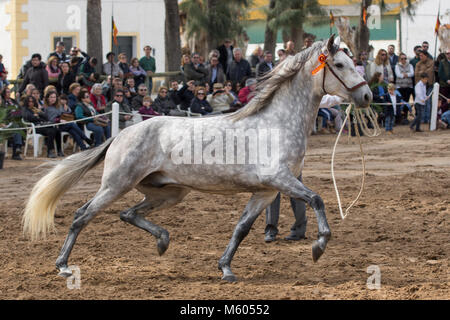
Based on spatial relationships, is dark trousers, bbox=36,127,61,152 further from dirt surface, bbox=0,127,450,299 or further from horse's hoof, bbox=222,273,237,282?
horse's hoof, bbox=222,273,237,282

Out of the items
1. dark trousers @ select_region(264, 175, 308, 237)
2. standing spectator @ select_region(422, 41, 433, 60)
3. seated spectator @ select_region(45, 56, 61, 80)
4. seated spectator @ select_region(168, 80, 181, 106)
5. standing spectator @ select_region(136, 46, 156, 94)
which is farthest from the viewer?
standing spectator @ select_region(422, 41, 433, 60)

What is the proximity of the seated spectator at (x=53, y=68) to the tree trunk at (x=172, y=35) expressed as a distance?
210 inches

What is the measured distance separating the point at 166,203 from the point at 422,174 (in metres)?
6.27

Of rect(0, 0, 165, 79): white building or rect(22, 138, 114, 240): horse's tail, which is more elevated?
rect(0, 0, 165, 79): white building

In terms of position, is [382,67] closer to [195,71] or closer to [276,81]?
[195,71]

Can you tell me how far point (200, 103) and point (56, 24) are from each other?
11131 millimetres

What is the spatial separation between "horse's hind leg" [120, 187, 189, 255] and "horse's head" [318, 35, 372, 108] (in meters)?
1.62

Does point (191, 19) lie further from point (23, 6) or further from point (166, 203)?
point (166, 203)

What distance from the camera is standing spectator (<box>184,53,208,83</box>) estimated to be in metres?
17.8

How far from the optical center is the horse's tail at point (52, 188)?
660cm

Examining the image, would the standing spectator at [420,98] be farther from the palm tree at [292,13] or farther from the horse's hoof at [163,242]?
the horse's hoof at [163,242]

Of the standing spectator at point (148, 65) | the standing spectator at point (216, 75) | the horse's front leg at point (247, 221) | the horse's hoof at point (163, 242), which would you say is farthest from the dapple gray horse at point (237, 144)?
the standing spectator at point (148, 65)

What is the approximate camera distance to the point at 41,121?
14.6 meters

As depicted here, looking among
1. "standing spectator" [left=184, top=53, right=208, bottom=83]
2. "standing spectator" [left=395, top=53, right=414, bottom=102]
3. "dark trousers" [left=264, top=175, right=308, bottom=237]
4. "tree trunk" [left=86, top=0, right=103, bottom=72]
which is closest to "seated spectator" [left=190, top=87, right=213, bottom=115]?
"standing spectator" [left=184, top=53, right=208, bottom=83]
